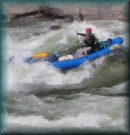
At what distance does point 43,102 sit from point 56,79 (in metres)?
1.04

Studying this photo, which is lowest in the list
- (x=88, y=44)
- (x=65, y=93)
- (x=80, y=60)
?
(x=65, y=93)

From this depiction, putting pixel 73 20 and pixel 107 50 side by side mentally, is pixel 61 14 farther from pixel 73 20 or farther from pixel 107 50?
pixel 107 50

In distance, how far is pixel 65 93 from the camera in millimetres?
7449

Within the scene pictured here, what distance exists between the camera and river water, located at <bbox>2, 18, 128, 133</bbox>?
624 centimetres

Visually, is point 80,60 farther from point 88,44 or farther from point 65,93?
point 65,93

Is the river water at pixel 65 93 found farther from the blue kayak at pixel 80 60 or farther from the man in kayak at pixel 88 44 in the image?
the man in kayak at pixel 88 44

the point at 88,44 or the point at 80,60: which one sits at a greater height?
the point at 88,44

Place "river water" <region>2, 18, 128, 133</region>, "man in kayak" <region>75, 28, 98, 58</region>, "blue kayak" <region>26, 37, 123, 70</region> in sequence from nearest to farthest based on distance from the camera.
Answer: "river water" <region>2, 18, 128, 133</region> → "blue kayak" <region>26, 37, 123, 70</region> → "man in kayak" <region>75, 28, 98, 58</region>

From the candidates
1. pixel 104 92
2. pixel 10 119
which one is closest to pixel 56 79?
pixel 104 92

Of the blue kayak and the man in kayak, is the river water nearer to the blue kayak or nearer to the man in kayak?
the blue kayak

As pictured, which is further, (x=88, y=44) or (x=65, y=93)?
(x=88, y=44)

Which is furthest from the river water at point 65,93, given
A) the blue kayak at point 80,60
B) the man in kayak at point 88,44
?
the man in kayak at point 88,44

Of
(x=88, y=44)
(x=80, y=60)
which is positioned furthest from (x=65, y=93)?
(x=88, y=44)

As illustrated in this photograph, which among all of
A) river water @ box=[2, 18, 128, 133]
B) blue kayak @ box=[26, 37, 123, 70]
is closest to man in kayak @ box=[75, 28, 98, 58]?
blue kayak @ box=[26, 37, 123, 70]
